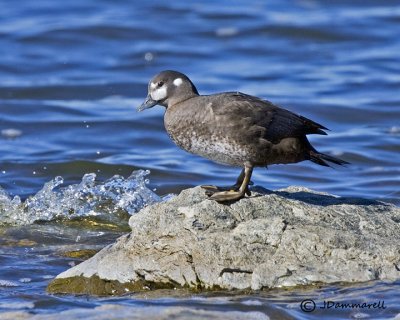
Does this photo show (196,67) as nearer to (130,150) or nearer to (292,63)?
(292,63)

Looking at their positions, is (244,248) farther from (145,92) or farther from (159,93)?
(145,92)

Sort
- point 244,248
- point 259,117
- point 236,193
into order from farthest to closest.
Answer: point 259,117 < point 236,193 < point 244,248

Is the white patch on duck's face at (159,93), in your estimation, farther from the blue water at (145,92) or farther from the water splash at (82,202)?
the water splash at (82,202)

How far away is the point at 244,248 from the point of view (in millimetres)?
5938

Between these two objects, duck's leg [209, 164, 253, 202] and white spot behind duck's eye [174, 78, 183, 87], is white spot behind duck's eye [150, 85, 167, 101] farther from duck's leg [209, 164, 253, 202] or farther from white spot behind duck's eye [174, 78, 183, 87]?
Result: duck's leg [209, 164, 253, 202]

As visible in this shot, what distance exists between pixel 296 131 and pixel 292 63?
8850 millimetres

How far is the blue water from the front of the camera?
8266 mm

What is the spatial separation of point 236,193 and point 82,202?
3015mm

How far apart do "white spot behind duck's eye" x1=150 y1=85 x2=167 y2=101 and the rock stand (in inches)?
31.8

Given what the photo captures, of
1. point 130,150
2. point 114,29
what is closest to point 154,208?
point 130,150

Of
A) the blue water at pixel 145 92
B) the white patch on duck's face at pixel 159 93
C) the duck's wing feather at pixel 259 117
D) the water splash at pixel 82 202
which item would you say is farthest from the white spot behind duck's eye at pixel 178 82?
the water splash at pixel 82 202

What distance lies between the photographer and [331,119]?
12680 millimetres

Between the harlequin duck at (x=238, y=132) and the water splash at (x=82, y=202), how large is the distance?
2410mm

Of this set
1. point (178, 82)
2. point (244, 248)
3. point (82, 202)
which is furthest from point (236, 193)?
point (82, 202)
